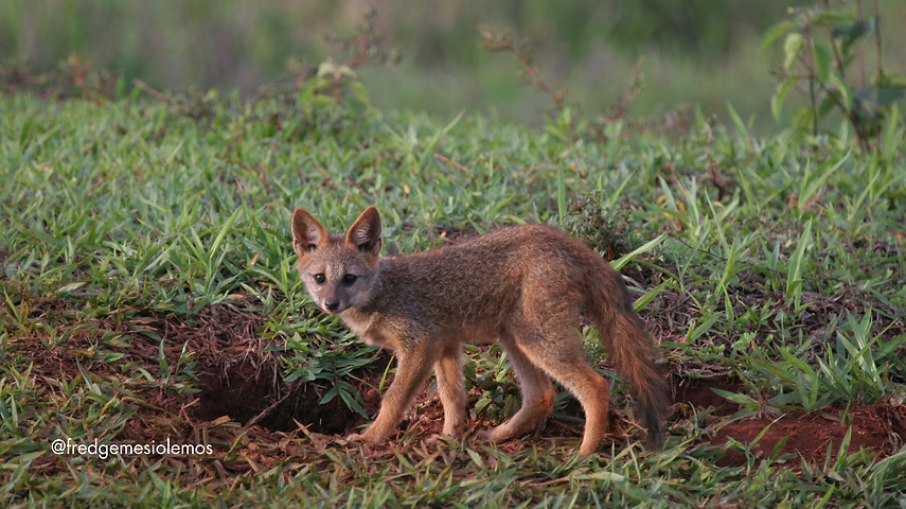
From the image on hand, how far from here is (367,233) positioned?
5.26 meters

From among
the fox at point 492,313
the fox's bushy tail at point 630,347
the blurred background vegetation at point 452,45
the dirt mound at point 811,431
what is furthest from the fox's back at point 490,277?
the blurred background vegetation at point 452,45

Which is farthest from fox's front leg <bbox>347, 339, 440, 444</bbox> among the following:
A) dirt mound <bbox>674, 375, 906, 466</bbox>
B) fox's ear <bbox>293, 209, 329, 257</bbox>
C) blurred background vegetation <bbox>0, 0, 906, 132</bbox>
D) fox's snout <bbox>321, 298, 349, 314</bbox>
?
blurred background vegetation <bbox>0, 0, 906, 132</bbox>

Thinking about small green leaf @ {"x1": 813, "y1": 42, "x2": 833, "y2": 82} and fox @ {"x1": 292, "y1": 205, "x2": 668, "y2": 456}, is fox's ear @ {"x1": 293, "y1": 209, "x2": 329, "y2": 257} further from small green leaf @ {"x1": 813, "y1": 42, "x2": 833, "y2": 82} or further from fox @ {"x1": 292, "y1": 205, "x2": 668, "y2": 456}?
small green leaf @ {"x1": 813, "y1": 42, "x2": 833, "y2": 82}

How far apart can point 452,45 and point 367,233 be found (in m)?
8.29

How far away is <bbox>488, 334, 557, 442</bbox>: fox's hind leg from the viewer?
198 inches

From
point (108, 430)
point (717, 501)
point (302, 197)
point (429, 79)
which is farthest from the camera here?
point (429, 79)

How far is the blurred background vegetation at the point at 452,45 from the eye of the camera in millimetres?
11383

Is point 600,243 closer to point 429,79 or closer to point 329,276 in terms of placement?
point 329,276

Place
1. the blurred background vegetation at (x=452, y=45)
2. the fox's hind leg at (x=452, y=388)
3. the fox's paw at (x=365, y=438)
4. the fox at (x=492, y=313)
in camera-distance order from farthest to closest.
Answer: the blurred background vegetation at (x=452, y=45)
the fox's hind leg at (x=452, y=388)
the fox's paw at (x=365, y=438)
the fox at (x=492, y=313)

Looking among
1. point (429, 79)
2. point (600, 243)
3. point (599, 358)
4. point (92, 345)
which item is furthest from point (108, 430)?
point (429, 79)

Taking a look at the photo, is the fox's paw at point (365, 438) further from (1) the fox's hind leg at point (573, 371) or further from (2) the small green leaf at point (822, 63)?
(2) the small green leaf at point (822, 63)

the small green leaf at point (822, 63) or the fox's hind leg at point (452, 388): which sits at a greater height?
the small green leaf at point (822, 63)

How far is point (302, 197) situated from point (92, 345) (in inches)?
74.3

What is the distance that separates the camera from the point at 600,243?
591cm
